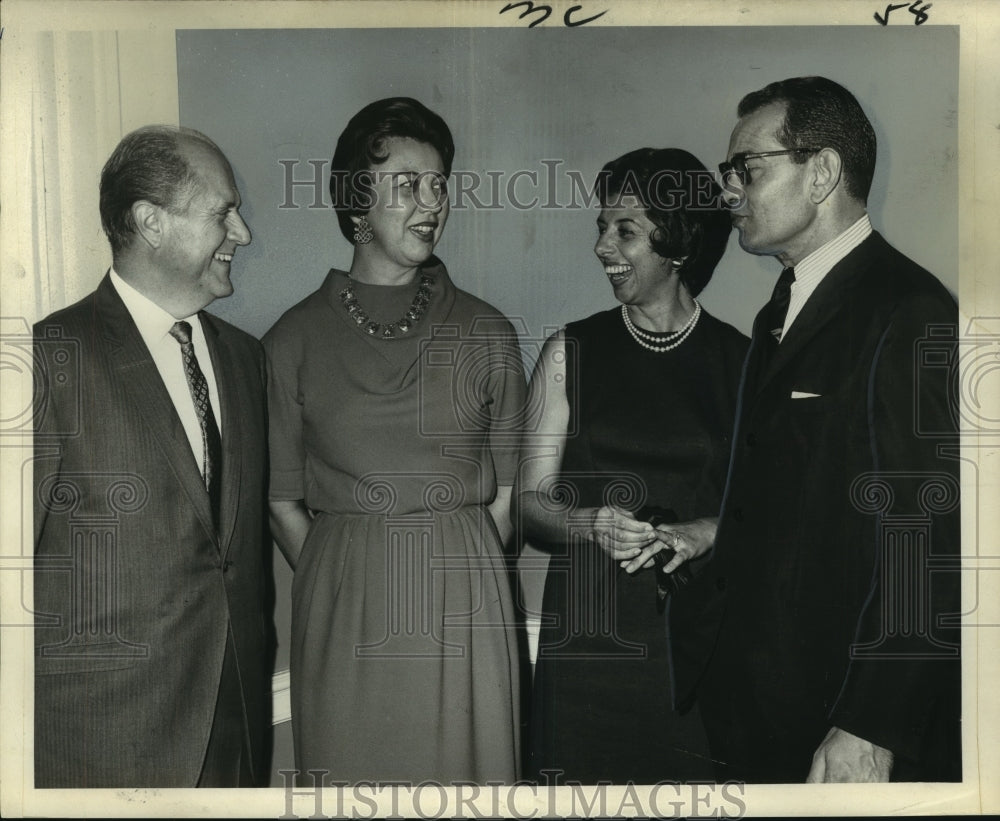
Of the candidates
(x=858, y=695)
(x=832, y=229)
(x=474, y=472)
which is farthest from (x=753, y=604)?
(x=832, y=229)

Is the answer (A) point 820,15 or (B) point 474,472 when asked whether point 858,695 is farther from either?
(A) point 820,15

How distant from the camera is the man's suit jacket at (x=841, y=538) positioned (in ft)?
7.98

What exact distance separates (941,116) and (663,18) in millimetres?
678

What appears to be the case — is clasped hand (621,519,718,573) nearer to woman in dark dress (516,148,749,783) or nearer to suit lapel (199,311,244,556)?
woman in dark dress (516,148,749,783)

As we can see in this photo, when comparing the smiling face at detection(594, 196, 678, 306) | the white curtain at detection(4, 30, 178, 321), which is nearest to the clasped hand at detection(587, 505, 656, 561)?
Answer: the smiling face at detection(594, 196, 678, 306)

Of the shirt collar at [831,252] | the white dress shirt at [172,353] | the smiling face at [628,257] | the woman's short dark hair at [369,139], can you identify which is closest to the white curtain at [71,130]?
the white dress shirt at [172,353]

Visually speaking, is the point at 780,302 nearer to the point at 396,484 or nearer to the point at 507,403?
the point at 507,403

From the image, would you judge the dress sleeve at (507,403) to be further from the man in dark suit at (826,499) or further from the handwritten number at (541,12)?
the handwritten number at (541,12)

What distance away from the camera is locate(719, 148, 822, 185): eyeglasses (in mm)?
2480

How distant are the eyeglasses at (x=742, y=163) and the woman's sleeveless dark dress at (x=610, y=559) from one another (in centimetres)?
32

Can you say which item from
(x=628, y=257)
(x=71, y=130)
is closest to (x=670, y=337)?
(x=628, y=257)

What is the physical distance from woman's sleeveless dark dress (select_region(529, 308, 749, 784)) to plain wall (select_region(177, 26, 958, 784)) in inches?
3.4

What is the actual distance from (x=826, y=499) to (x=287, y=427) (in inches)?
47.7

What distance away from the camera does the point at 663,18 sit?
2.55 m
